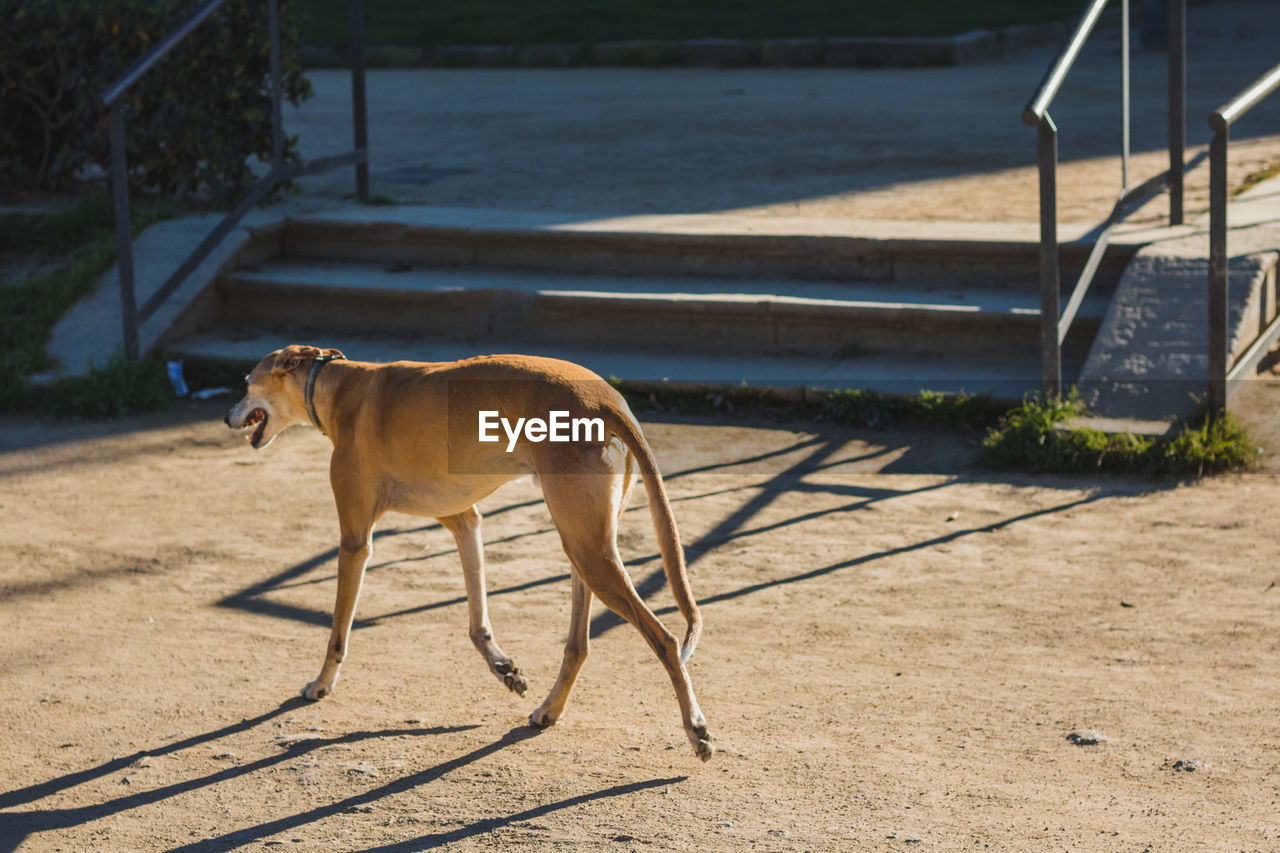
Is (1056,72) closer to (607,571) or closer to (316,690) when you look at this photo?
(607,571)

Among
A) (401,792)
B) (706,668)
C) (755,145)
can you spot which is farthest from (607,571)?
(755,145)

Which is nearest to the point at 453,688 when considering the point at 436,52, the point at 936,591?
the point at 936,591

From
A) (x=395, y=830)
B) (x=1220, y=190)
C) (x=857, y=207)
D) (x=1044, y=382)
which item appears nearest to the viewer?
(x=395, y=830)

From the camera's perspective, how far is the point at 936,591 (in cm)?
498

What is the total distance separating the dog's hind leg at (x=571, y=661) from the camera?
4.00 m

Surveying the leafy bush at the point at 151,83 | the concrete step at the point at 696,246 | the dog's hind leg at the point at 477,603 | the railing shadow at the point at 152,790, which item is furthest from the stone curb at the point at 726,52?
the railing shadow at the point at 152,790

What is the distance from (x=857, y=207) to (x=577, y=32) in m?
9.95

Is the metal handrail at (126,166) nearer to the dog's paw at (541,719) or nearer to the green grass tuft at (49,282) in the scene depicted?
the green grass tuft at (49,282)

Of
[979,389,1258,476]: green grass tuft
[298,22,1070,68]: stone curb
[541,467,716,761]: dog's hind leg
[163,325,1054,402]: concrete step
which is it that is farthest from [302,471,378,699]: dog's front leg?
[298,22,1070,68]: stone curb

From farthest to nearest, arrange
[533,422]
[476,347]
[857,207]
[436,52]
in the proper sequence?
1. [436,52]
2. [857,207]
3. [476,347]
4. [533,422]

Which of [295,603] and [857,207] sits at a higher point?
[857,207]

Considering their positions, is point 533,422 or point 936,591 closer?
point 533,422

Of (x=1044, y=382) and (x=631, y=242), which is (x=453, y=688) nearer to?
(x=1044, y=382)

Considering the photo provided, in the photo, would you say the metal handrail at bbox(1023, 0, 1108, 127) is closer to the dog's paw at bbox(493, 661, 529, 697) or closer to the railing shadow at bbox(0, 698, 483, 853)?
the dog's paw at bbox(493, 661, 529, 697)
